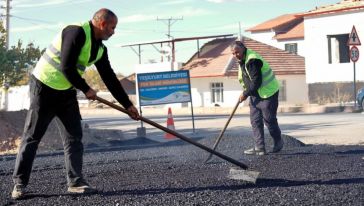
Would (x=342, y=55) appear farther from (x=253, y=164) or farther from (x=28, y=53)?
(x=253, y=164)

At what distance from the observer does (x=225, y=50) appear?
41.8 metres

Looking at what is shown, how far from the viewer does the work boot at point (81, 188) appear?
595 centimetres

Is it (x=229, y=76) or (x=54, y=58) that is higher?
(x=54, y=58)

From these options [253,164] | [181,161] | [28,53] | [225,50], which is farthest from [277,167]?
[225,50]

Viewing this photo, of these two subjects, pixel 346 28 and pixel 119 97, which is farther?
pixel 346 28

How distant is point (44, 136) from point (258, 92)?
5.80 m

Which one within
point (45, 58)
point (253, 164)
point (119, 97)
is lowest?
point (253, 164)

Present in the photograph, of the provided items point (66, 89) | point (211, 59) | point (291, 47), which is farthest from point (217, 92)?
point (66, 89)

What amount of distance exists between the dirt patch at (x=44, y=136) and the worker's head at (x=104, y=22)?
22.0 feet

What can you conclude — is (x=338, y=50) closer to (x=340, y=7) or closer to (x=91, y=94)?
(x=340, y=7)

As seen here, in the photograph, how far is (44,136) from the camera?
1321cm

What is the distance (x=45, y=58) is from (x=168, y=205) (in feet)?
6.12

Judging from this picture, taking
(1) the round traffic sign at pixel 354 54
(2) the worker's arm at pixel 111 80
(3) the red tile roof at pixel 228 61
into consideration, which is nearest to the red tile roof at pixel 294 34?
(3) the red tile roof at pixel 228 61

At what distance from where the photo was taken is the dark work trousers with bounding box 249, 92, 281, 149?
898cm
